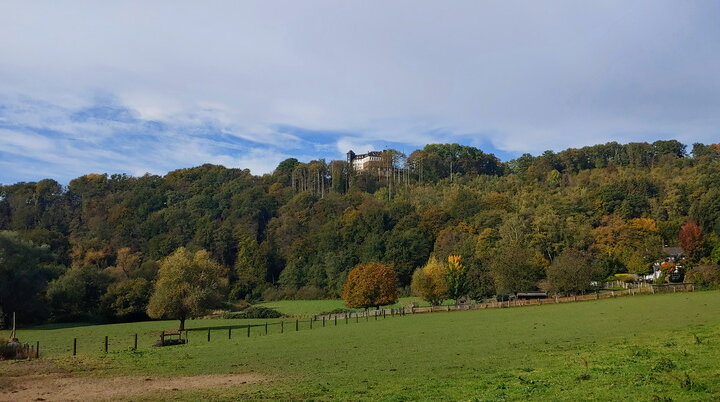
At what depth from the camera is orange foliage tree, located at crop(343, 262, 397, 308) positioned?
74.8 m

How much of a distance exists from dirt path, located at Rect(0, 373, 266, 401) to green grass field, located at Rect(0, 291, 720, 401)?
1.18 meters

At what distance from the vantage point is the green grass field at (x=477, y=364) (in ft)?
42.4

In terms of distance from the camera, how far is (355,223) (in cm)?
12600

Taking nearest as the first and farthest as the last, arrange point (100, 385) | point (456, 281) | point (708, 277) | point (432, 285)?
point (100, 385) → point (708, 277) → point (432, 285) → point (456, 281)

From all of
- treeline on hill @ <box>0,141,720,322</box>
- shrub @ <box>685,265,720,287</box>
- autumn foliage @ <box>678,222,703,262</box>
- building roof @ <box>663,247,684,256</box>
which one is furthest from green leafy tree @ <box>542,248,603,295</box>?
building roof @ <box>663,247,684,256</box>

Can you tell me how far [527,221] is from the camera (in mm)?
99000

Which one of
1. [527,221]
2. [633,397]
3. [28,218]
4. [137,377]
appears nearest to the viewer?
[633,397]

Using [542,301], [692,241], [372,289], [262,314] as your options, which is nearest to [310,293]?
[262,314]

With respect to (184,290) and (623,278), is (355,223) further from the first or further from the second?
(184,290)

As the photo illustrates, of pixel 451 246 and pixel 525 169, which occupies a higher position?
pixel 525 169

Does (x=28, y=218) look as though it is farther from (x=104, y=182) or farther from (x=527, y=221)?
(x=527, y=221)

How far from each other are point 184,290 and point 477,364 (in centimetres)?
3973

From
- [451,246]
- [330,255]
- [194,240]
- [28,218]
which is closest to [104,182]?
[28,218]

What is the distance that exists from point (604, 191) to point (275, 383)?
104783 millimetres
